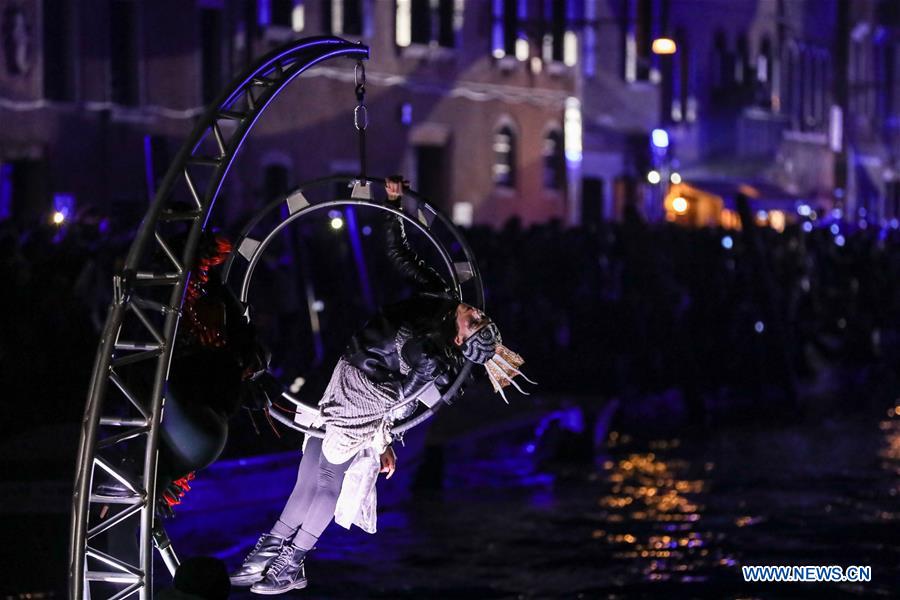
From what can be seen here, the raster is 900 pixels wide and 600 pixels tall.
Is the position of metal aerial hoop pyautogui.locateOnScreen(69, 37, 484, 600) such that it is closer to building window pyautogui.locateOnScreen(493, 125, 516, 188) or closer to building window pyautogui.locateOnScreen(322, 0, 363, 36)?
building window pyautogui.locateOnScreen(322, 0, 363, 36)

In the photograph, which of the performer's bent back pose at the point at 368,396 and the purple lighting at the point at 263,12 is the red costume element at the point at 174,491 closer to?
the performer's bent back pose at the point at 368,396

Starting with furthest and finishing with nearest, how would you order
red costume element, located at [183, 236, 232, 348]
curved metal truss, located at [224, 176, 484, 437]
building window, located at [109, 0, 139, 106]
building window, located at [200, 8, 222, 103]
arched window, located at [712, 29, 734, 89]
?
arched window, located at [712, 29, 734, 89]
building window, located at [200, 8, 222, 103]
building window, located at [109, 0, 139, 106]
curved metal truss, located at [224, 176, 484, 437]
red costume element, located at [183, 236, 232, 348]

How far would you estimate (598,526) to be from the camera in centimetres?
1466

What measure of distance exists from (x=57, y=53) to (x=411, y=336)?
17006 mm

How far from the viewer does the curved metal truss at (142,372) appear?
791 centimetres

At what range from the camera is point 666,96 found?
143 ft

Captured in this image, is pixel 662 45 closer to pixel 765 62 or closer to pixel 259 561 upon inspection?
pixel 765 62

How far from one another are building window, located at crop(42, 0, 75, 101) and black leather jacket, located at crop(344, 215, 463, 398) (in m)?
16.3

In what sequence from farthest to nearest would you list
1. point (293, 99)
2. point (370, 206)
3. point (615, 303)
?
point (293, 99), point (615, 303), point (370, 206)

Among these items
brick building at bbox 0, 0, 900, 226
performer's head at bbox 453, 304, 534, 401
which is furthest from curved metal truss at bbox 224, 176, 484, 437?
brick building at bbox 0, 0, 900, 226

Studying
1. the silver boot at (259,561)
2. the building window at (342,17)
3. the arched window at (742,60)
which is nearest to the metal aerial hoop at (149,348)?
the silver boot at (259,561)

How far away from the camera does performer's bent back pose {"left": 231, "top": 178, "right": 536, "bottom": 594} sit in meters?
9.17

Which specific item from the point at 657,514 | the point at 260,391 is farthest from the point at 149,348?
the point at 657,514

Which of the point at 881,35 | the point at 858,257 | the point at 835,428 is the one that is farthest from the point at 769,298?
the point at 881,35
